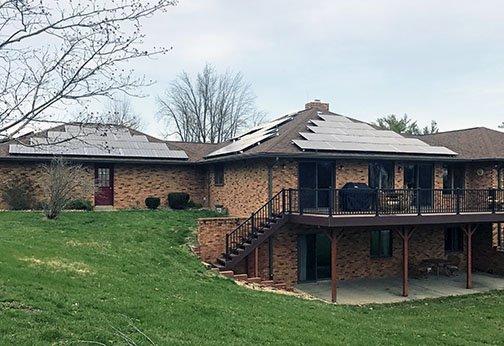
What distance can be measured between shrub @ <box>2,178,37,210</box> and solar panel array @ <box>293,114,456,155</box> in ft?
37.1

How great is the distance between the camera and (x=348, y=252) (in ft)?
61.5

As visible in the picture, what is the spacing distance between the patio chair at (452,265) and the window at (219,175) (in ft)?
32.0

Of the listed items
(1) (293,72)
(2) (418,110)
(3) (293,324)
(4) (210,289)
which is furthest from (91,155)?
(2) (418,110)

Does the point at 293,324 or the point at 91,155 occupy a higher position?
the point at 91,155

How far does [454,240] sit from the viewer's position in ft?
70.7

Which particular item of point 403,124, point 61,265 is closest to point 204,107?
point 403,124

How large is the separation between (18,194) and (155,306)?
14326mm

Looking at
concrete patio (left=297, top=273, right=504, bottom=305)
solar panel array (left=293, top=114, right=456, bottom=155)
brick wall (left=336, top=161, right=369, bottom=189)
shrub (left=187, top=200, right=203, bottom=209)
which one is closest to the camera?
concrete patio (left=297, top=273, right=504, bottom=305)

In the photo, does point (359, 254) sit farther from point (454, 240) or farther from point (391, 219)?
point (454, 240)

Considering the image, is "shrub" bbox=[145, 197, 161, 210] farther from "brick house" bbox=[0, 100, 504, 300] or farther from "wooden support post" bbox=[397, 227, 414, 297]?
"wooden support post" bbox=[397, 227, 414, 297]

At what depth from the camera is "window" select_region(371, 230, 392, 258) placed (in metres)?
19.3

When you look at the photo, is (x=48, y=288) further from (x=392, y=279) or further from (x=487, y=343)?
(x=392, y=279)

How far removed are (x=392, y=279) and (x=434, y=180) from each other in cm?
453

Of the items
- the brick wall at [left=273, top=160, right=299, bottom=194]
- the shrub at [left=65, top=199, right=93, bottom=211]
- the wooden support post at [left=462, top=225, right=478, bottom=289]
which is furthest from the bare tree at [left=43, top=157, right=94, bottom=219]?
the wooden support post at [left=462, top=225, right=478, bottom=289]
